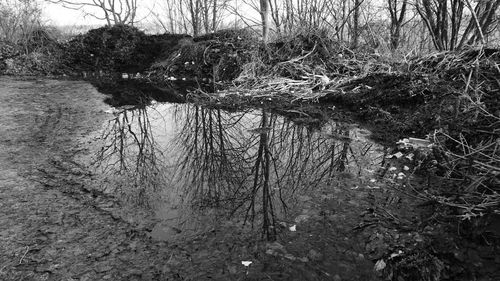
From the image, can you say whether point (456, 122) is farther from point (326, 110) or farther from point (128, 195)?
point (128, 195)

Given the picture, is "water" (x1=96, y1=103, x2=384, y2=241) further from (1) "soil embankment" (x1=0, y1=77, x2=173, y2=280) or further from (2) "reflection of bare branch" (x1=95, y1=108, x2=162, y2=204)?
(1) "soil embankment" (x1=0, y1=77, x2=173, y2=280)

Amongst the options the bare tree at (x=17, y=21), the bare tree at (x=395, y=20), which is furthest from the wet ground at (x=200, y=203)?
the bare tree at (x=17, y=21)

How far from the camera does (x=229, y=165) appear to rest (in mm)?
3566

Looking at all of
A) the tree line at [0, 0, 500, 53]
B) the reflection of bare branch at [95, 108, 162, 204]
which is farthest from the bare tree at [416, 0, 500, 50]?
the reflection of bare branch at [95, 108, 162, 204]

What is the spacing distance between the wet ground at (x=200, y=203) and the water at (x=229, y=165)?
0.6 inches

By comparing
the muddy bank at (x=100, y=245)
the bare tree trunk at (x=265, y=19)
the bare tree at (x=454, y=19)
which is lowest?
the muddy bank at (x=100, y=245)

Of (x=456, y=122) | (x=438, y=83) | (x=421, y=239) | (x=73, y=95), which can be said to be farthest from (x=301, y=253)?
(x=73, y=95)

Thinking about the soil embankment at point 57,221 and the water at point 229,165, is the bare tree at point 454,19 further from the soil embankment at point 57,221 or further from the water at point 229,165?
the soil embankment at point 57,221

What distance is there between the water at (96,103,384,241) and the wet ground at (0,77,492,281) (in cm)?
1

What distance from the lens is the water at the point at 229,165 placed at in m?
2.67

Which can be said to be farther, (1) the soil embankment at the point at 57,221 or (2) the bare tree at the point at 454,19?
(2) the bare tree at the point at 454,19

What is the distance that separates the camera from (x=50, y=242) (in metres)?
2.22

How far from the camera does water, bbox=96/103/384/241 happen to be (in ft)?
8.77

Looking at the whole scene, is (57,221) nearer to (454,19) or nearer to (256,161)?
(256,161)
